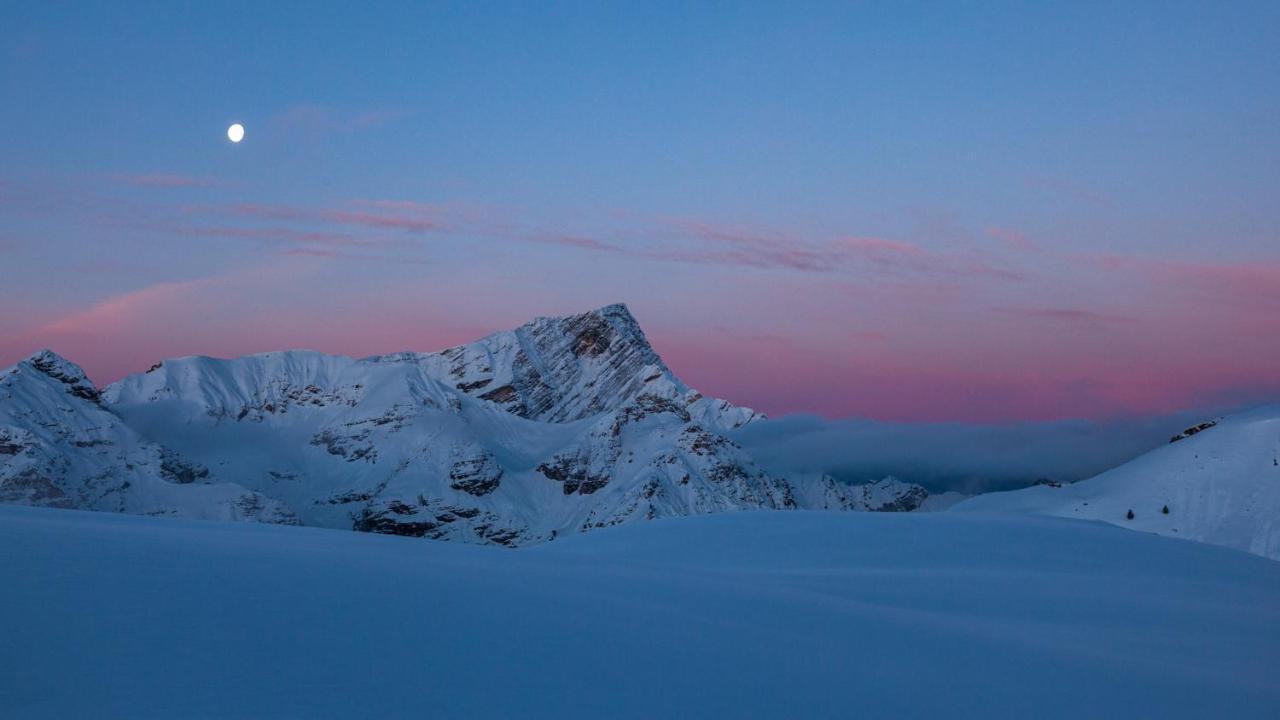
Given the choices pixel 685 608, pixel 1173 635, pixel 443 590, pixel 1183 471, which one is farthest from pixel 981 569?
pixel 1183 471

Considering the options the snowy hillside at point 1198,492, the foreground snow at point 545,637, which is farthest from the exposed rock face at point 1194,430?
the foreground snow at point 545,637

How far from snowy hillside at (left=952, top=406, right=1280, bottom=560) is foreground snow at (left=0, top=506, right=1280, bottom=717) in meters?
43.4

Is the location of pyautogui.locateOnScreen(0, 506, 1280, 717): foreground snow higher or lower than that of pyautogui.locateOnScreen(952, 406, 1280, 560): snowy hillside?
higher

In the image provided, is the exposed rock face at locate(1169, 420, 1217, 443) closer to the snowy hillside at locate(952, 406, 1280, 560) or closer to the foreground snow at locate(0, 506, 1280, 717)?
the snowy hillside at locate(952, 406, 1280, 560)

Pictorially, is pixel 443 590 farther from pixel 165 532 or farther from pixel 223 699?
pixel 165 532

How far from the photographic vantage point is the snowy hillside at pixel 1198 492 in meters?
50.6

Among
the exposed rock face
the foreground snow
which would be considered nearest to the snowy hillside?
the exposed rock face

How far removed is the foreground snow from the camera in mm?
5578

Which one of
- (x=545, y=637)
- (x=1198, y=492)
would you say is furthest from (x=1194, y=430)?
(x=545, y=637)

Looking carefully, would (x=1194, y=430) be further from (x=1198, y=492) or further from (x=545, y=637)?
(x=545, y=637)

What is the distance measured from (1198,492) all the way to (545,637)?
5764cm

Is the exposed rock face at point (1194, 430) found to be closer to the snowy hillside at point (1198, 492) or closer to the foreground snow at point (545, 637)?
the snowy hillside at point (1198, 492)

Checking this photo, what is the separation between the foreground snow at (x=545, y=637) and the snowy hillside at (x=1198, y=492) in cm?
4339

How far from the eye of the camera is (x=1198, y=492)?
54844mm
